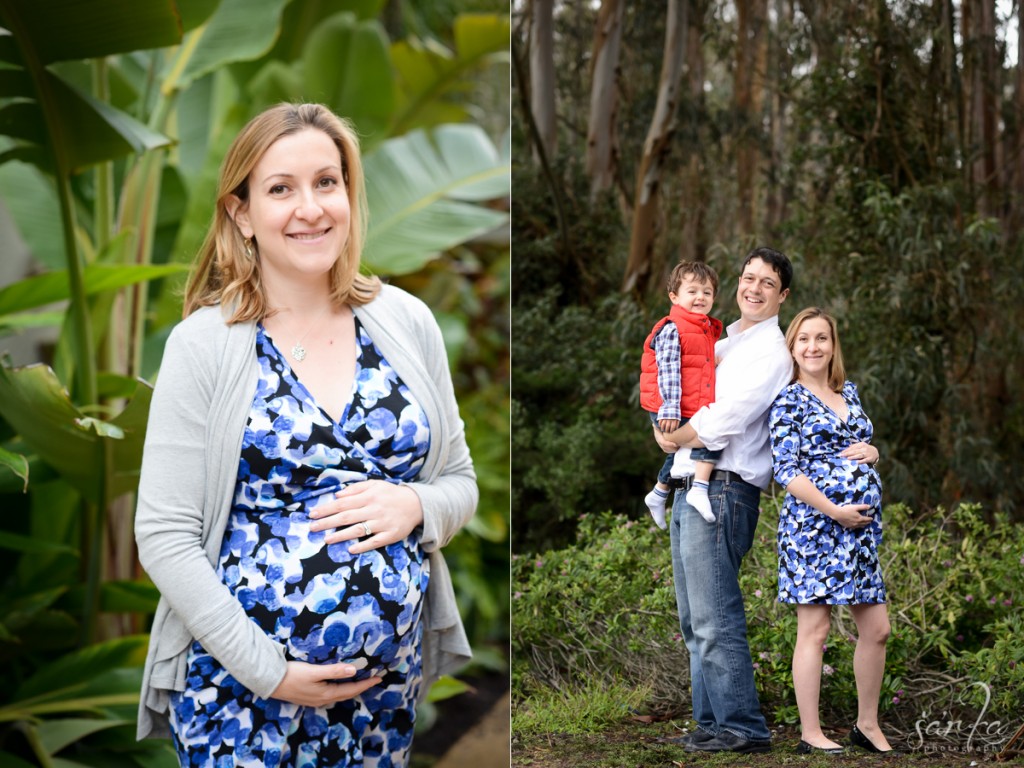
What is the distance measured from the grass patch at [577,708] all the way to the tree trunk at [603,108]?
1075mm

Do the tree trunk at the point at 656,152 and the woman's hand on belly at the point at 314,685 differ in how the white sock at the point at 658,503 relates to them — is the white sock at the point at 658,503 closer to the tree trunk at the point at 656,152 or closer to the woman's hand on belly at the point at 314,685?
the tree trunk at the point at 656,152

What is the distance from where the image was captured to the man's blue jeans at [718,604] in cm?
199

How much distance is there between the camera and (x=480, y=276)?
18.7 feet

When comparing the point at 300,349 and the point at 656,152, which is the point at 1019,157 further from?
the point at 300,349

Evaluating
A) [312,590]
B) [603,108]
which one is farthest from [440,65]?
[312,590]

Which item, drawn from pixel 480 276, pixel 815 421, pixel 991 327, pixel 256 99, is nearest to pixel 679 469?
pixel 815 421

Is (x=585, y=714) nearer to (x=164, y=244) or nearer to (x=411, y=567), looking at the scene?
Result: (x=411, y=567)

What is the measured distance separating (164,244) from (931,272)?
2494 millimetres

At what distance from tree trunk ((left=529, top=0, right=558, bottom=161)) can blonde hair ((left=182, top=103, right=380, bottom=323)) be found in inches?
28.8

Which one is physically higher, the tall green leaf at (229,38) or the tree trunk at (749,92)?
the tall green leaf at (229,38)

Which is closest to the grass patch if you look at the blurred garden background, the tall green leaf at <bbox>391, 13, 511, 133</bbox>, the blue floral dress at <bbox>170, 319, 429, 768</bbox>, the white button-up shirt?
the white button-up shirt

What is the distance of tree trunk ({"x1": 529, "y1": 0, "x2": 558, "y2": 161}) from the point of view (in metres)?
2.38

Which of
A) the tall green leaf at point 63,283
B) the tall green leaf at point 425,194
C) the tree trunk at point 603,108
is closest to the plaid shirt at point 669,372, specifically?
the tree trunk at point 603,108

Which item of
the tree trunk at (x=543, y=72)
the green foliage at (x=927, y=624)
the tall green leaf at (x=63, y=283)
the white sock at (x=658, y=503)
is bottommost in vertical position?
the green foliage at (x=927, y=624)
